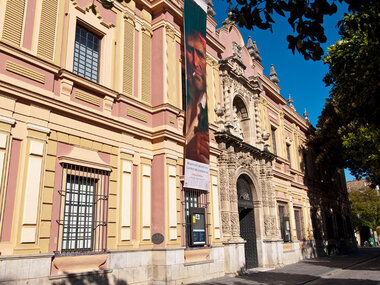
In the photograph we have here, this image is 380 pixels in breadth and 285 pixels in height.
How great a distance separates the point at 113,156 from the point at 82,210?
1.93 metres

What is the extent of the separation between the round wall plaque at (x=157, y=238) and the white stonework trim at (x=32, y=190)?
4.05 meters

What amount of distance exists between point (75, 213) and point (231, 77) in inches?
440

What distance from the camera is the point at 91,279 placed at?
8.91m

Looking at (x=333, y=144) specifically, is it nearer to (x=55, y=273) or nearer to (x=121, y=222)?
(x=121, y=222)

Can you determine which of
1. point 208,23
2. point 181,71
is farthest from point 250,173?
point 208,23

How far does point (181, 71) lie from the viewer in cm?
1402

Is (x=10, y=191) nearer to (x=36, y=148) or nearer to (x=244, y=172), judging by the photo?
(x=36, y=148)

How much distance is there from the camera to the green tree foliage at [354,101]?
862 cm

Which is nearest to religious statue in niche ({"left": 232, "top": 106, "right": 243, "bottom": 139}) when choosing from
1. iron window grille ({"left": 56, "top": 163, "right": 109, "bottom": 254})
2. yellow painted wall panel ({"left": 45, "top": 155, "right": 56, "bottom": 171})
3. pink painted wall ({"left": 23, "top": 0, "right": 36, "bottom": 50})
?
iron window grille ({"left": 56, "top": 163, "right": 109, "bottom": 254})

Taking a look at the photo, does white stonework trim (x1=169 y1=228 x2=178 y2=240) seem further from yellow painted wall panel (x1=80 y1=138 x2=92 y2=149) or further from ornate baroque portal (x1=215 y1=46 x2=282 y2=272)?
yellow painted wall panel (x1=80 y1=138 x2=92 y2=149)

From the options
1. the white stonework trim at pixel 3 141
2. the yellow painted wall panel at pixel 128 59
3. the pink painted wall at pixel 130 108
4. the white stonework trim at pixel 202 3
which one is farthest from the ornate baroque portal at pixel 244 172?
the white stonework trim at pixel 3 141

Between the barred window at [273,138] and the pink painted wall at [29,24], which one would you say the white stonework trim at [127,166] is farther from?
the barred window at [273,138]

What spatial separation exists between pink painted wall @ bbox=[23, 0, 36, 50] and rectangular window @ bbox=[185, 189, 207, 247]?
6.95 meters

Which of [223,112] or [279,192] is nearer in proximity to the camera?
[223,112]
